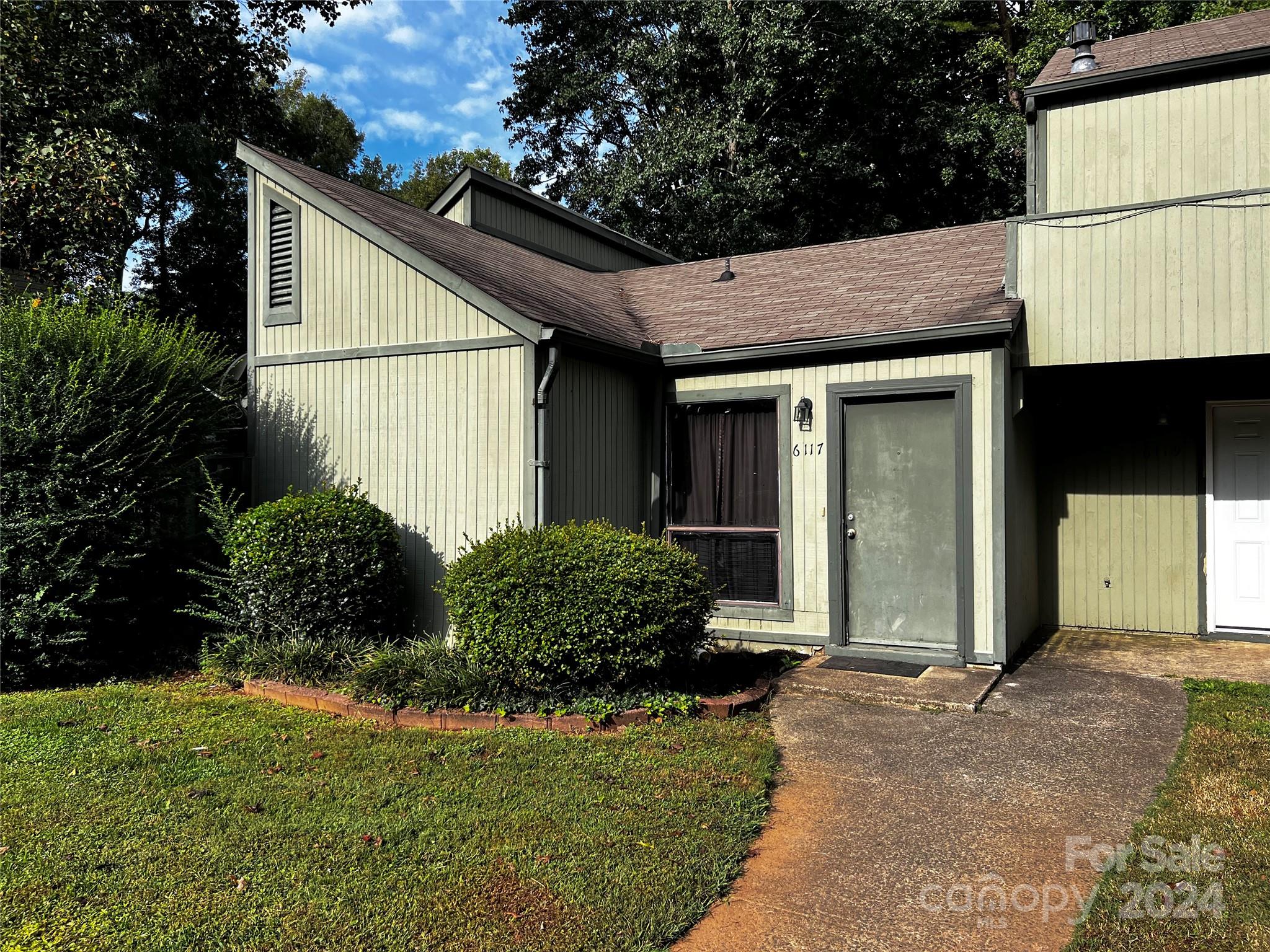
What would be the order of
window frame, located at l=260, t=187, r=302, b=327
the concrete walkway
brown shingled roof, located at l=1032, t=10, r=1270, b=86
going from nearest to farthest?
1. the concrete walkway
2. brown shingled roof, located at l=1032, t=10, r=1270, b=86
3. window frame, located at l=260, t=187, r=302, b=327

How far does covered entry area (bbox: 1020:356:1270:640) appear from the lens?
784cm

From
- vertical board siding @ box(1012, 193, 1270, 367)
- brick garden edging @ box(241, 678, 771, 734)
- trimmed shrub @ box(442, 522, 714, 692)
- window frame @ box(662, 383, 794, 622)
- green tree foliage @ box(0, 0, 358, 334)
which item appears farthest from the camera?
green tree foliage @ box(0, 0, 358, 334)

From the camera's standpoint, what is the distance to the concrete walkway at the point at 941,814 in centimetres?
303

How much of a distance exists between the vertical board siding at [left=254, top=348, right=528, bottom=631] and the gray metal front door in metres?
2.86

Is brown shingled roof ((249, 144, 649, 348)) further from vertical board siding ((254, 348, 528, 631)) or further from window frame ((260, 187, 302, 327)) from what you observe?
vertical board siding ((254, 348, 528, 631))

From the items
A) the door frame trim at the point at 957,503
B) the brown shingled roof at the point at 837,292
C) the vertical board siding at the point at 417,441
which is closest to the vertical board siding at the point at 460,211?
the brown shingled roof at the point at 837,292

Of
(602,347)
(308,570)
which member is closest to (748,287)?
(602,347)

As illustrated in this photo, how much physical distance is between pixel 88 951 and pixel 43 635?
4379mm

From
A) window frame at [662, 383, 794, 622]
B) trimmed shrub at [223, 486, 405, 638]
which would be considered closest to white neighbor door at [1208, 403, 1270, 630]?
window frame at [662, 383, 794, 622]

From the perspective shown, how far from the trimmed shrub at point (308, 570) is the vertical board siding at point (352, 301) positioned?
167cm

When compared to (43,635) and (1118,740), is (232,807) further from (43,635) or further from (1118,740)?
(1118,740)

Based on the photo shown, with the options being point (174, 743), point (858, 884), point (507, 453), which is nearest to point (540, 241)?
point (507, 453)

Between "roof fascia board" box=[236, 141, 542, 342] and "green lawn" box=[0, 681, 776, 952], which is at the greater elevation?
"roof fascia board" box=[236, 141, 542, 342]

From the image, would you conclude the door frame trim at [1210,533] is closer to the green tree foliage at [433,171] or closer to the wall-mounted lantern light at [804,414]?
the wall-mounted lantern light at [804,414]
